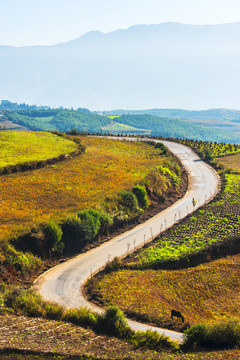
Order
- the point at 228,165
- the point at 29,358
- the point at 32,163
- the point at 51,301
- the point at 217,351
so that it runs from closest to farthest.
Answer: the point at 29,358
the point at 217,351
the point at 51,301
the point at 32,163
the point at 228,165

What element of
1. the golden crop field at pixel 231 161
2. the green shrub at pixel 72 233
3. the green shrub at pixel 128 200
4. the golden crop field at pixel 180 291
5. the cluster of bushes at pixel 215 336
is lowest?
the golden crop field at pixel 180 291

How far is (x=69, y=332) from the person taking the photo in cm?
3100

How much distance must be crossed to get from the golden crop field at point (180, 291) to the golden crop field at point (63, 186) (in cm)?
1373

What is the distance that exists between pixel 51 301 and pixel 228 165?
81.7 metres

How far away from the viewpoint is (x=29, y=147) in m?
93.8

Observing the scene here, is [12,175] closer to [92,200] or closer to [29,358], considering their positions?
[92,200]

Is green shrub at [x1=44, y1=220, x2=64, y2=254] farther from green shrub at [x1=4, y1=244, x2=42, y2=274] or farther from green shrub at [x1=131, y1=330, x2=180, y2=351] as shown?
green shrub at [x1=131, y1=330, x2=180, y2=351]

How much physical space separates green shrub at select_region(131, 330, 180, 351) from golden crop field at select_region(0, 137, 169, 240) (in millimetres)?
21090

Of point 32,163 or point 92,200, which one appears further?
point 32,163

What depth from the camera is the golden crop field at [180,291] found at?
37.4 m

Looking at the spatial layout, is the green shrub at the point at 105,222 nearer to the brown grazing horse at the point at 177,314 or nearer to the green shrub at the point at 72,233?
the green shrub at the point at 72,233

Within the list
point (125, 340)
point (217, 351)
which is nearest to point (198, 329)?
point (217, 351)

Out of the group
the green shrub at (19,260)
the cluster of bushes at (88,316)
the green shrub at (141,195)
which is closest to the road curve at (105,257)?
the green shrub at (19,260)

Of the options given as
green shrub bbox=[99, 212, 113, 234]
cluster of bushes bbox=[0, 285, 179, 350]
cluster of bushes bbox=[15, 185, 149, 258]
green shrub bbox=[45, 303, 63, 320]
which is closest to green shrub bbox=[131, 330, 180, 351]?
cluster of bushes bbox=[0, 285, 179, 350]
